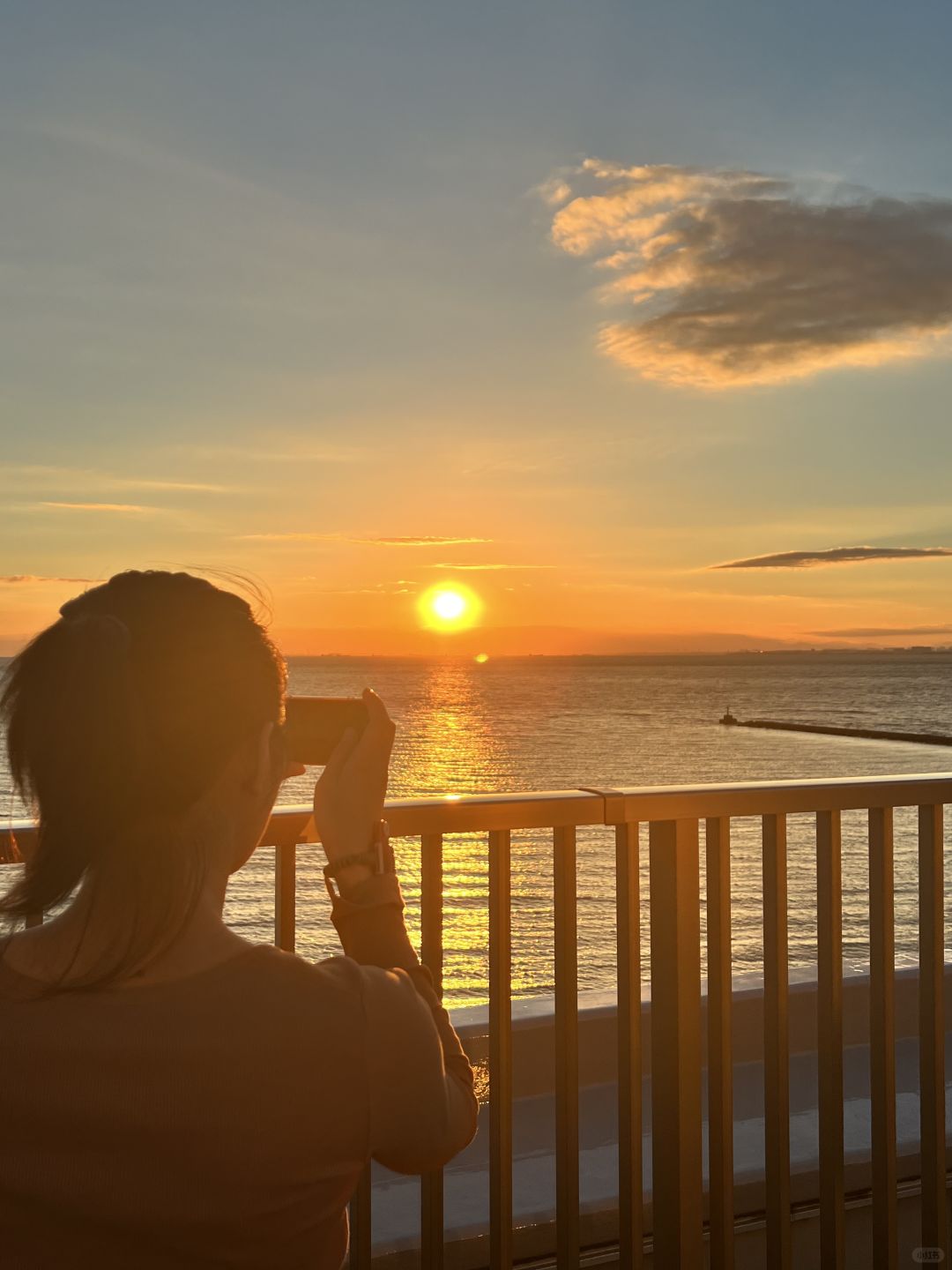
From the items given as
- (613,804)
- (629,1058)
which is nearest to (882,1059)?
(629,1058)

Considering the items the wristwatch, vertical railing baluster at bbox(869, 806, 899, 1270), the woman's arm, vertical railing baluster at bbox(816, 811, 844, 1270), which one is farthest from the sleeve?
vertical railing baluster at bbox(869, 806, 899, 1270)

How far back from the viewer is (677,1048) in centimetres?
197

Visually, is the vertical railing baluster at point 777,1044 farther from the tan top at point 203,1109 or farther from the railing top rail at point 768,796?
the tan top at point 203,1109

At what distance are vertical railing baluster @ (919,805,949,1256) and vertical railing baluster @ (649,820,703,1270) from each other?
52cm

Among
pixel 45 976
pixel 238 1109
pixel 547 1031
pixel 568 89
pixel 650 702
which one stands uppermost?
pixel 568 89

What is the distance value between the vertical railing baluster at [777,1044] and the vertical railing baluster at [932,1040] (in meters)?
0.35

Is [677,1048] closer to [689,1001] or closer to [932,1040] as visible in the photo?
[689,1001]

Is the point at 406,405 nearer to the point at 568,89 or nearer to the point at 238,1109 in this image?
the point at 568,89

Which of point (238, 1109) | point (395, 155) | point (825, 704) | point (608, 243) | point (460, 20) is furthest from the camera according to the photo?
point (825, 704)

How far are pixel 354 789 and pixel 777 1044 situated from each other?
48.0 inches

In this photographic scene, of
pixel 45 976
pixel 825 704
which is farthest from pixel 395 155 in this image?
pixel 825 704

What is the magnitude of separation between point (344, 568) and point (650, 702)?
3827 centimetres

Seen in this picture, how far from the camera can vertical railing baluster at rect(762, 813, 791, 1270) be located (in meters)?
2.01

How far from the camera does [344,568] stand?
59938 mm
